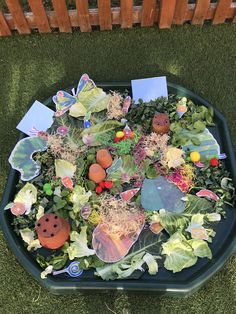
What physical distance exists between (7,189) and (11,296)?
1.64 feet

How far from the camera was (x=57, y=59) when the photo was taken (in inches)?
108

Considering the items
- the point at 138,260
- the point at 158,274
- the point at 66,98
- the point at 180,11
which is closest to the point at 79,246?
the point at 138,260

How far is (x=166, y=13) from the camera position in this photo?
264 centimetres

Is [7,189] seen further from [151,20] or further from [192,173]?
[151,20]

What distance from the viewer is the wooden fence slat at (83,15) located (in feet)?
8.40

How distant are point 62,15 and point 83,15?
0.39 ft

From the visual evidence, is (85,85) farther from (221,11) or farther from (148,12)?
(221,11)

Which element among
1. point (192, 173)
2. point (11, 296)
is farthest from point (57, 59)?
point (11, 296)

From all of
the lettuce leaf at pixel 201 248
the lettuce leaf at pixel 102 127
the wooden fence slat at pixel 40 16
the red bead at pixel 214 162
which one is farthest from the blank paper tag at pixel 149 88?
the lettuce leaf at pixel 201 248

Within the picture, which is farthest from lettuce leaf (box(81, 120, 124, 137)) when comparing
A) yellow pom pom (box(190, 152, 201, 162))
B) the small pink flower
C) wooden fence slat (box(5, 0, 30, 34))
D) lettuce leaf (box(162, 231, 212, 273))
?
wooden fence slat (box(5, 0, 30, 34))

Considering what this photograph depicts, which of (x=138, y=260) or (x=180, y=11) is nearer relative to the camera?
(x=138, y=260)

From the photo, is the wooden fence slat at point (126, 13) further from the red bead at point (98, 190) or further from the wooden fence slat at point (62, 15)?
the red bead at point (98, 190)

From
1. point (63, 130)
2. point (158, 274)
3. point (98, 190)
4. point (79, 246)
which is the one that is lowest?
point (158, 274)

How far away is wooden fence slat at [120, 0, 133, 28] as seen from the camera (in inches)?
101
